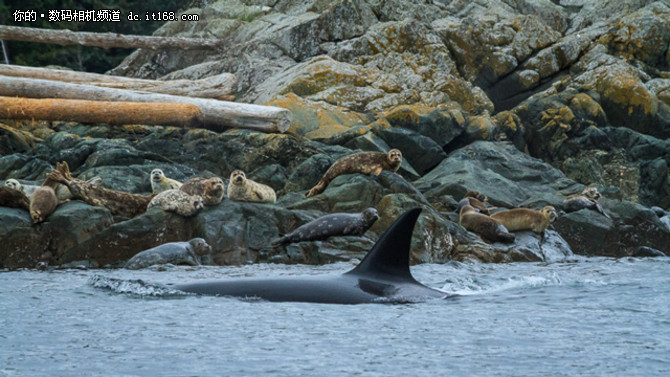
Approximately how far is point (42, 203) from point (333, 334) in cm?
792

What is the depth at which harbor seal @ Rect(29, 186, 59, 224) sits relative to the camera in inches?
Result: 416

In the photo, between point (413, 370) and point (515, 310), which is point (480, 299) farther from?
point (413, 370)

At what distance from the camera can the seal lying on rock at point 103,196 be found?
11.7m

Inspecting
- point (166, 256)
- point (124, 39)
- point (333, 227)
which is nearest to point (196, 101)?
point (333, 227)

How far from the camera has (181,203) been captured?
37.1 ft

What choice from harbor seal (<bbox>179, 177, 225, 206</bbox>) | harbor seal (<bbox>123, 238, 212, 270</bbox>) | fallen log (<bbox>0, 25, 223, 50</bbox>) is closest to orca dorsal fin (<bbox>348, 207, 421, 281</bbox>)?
harbor seal (<bbox>123, 238, 212, 270</bbox>)

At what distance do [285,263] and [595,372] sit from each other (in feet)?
24.0

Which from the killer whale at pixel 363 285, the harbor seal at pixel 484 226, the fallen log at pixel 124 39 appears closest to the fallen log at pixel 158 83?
the fallen log at pixel 124 39

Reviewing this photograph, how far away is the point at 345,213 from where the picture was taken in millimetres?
11516

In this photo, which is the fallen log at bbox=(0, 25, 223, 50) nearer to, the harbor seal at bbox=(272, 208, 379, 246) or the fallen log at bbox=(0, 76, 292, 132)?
the fallen log at bbox=(0, 76, 292, 132)

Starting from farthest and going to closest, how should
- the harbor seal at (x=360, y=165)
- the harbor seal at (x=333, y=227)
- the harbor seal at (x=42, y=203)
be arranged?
the harbor seal at (x=360, y=165), the harbor seal at (x=333, y=227), the harbor seal at (x=42, y=203)

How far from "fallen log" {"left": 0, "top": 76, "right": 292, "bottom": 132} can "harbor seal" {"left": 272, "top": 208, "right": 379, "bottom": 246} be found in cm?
665

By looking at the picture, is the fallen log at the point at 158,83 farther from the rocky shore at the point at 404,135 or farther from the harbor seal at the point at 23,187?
the harbor seal at the point at 23,187

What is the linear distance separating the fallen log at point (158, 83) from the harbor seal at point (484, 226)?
1129 cm
